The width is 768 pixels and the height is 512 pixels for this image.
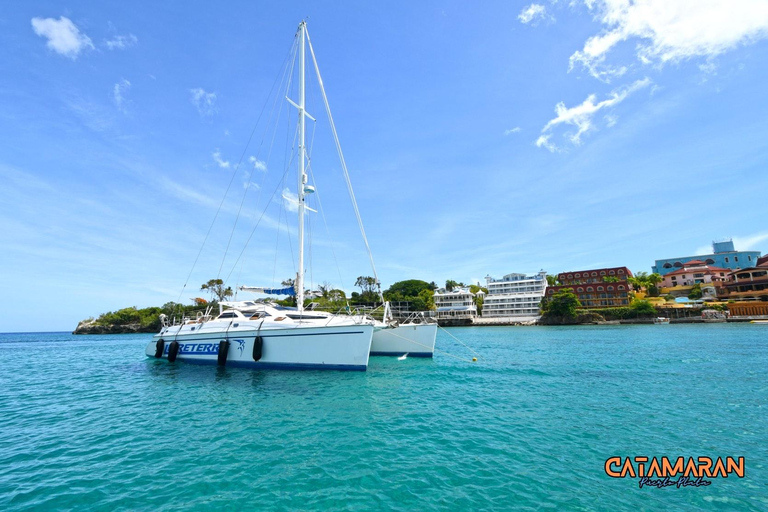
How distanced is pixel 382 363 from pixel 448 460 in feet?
42.3

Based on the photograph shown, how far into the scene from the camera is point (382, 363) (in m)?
18.8

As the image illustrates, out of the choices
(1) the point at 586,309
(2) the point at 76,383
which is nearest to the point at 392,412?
(2) the point at 76,383

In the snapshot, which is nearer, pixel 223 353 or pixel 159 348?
pixel 223 353

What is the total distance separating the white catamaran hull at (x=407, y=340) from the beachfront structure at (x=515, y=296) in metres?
73.5

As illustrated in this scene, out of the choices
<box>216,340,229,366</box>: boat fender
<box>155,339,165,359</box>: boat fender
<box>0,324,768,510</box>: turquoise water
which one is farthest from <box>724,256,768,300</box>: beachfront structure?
<box>155,339,165,359</box>: boat fender

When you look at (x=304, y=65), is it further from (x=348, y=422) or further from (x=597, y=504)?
(x=597, y=504)

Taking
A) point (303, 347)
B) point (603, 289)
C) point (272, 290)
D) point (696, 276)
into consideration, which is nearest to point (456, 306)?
point (603, 289)

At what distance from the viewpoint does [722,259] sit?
10138 centimetres

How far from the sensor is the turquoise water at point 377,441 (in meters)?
5.02

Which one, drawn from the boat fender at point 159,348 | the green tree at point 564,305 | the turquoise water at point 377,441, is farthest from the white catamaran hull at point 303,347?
the green tree at point 564,305

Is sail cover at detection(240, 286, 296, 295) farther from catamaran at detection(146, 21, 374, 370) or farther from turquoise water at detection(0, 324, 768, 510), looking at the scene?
turquoise water at detection(0, 324, 768, 510)

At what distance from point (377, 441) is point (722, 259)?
139203mm

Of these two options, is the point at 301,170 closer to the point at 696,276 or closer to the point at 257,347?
the point at 257,347

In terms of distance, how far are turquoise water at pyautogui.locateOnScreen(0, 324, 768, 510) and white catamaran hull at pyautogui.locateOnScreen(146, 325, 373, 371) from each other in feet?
3.90
